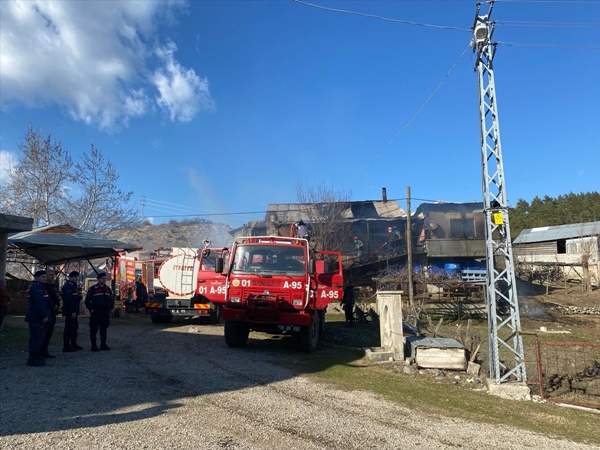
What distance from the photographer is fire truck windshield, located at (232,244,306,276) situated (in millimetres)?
10164

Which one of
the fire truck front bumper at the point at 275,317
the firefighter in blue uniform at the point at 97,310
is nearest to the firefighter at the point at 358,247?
the fire truck front bumper at the point at 275,317

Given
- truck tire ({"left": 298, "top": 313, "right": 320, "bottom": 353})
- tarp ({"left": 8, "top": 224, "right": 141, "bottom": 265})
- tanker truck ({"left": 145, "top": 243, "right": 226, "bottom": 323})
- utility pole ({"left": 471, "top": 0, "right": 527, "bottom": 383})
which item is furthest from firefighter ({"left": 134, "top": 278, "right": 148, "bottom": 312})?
utility pole ({"left": 471, "top": 0, "right": 527, "bottom": 383})

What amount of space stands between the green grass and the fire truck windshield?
6.90ft

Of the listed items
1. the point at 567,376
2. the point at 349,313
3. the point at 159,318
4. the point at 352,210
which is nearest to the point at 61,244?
the point at 159,318

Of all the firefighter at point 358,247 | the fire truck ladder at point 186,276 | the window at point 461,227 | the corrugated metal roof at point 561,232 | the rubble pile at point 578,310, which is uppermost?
the corrugated metal roof at point 561,232

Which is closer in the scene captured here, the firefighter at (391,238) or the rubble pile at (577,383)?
the rubble pile at (577,383)

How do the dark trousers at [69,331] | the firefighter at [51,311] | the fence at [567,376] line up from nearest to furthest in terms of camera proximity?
the fence at [567,376], the firefighter at [51,311], the dark trousers at [69,331]

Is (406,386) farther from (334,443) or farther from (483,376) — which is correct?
(334,443)

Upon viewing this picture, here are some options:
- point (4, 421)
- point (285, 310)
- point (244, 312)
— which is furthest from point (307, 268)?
point (4, 421)

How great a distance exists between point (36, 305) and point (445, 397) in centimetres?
746

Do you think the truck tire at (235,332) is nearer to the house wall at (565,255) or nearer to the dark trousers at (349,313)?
the dark trousers at (349,313)

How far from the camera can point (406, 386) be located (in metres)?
7.64

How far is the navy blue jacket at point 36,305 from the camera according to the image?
7922 mm

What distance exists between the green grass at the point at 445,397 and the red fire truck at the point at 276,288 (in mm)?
1019
